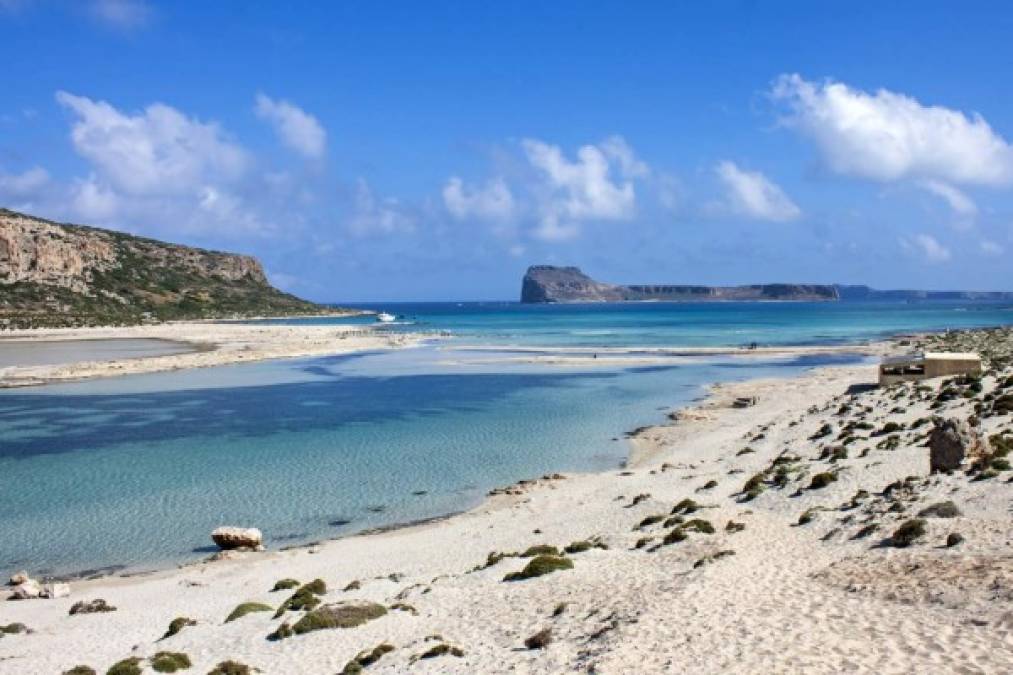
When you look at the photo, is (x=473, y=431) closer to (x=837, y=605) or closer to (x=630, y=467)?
(x=630, y=467)

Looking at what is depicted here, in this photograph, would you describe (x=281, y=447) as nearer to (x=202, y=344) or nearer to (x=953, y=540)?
(x=953, y=540)

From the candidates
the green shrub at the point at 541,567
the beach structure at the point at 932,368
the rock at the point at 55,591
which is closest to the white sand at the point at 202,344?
the rock at the point at 55,591

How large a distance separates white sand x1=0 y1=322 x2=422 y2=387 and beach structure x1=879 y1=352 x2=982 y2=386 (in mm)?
61009

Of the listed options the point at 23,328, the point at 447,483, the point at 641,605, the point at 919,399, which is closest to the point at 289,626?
the point at 641,605

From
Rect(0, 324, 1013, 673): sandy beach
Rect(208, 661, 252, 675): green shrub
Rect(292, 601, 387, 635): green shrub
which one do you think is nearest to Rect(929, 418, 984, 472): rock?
Rect(0, 324, 1013, 673): sandy beach

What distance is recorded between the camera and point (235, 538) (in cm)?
2391

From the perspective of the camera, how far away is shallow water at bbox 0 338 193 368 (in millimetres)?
87188

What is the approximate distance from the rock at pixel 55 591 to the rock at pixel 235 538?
4156 millimetres

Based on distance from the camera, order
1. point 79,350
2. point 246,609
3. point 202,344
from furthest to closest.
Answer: point 202,344
point 79,350
point 246,609

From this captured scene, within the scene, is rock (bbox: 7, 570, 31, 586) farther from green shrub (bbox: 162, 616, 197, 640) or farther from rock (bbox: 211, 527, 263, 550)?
green shrub (bbox: 162, 616, 197, 640)

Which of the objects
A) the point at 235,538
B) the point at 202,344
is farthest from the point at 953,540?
the point at 202,344

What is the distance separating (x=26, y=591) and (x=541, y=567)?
12384 millimetres

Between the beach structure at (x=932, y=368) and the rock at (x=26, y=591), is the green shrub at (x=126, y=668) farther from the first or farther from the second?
the beach structure at (x=932, y=368)

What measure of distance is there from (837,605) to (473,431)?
29.4 m
